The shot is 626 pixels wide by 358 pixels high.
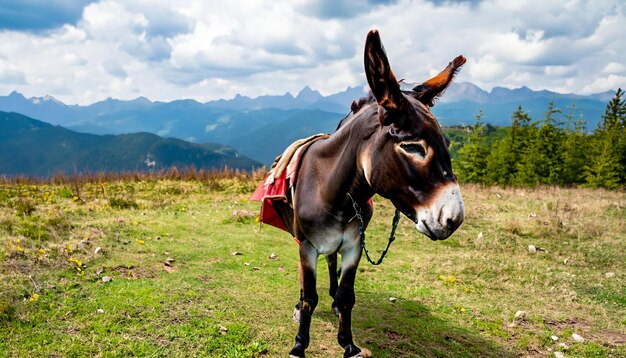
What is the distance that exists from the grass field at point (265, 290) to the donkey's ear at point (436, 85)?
11.0 ft

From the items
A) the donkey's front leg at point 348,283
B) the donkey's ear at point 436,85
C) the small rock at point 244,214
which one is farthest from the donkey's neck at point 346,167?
the small rock at point 244,214

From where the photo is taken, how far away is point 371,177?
3.24 meters

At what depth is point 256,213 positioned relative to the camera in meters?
13.1

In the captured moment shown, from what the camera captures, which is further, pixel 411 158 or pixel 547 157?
pixel 547 157

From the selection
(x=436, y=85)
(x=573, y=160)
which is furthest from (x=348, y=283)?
(x=573, y=160)

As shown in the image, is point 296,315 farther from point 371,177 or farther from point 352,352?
point 371,177

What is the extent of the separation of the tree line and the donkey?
3222cm

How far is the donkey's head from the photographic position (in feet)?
8.86

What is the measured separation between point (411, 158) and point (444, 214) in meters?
0.48

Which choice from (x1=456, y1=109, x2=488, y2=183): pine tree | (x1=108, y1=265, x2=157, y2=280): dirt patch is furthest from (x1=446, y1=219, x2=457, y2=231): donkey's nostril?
(x1=456, y1=109, x2=488, y2=183): pine tree

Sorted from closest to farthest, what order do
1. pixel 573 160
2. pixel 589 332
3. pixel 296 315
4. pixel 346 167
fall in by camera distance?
pixel 346 167
pixel 296 315
pixel 589 332
pixel 573 160

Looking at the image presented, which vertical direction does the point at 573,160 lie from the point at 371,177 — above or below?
below

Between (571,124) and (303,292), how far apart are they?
160 ft

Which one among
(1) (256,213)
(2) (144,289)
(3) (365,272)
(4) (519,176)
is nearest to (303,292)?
(2) (144,289)
